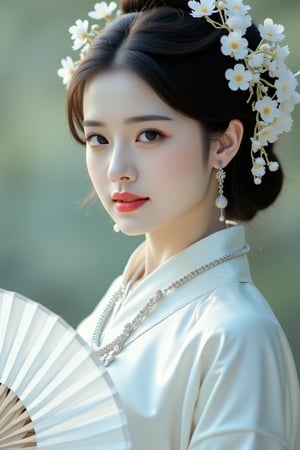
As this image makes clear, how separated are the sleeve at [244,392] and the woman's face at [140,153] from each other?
0.23 metres

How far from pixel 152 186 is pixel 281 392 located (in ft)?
1.20

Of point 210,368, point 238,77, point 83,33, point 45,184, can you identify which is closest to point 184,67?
point 238,77

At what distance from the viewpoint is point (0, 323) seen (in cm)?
129

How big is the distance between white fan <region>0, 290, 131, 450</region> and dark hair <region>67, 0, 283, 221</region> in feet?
1.36

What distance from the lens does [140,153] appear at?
1.49m

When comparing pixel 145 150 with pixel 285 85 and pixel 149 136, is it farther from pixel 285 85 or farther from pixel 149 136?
pixel 285 85

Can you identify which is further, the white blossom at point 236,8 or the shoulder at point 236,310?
the white blossom at point 236,8

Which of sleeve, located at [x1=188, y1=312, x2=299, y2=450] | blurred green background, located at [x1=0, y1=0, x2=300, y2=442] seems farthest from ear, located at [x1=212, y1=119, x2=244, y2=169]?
blurred green background, located at [x1=0, y1=0, x2=300, y2=442]

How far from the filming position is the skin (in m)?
1.48

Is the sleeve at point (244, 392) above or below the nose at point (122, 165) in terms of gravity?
below

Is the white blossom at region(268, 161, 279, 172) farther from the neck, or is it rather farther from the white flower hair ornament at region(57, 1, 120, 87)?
the white flower hair ornament at region(57, 1, 120, 87)

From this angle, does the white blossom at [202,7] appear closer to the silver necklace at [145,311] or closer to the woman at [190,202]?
the woman at [190,202]

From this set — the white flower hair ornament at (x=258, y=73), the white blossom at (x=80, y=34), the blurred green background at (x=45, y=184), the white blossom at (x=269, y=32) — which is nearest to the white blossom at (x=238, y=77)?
the white flower hair ornament at (x=258, y=73)

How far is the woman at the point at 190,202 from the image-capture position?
137 centimetres
